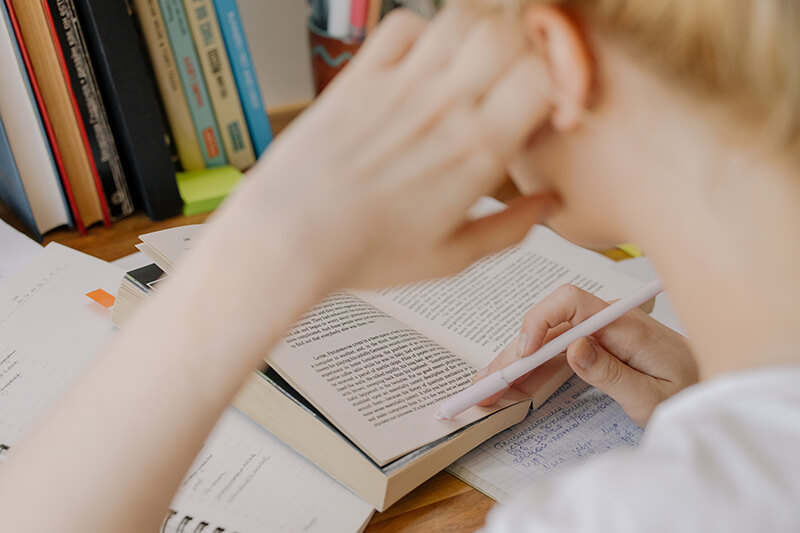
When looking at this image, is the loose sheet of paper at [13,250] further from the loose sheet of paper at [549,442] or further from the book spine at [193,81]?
the loose sheet of paper at [549,442]

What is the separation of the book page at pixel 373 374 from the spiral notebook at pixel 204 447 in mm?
55

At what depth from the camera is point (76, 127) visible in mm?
871

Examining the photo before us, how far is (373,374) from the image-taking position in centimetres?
63

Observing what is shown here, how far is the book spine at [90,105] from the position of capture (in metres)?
0.84

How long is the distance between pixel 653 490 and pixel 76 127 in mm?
767

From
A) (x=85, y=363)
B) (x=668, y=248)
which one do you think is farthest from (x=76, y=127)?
(x=668, y=248)

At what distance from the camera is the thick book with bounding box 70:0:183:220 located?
853mm

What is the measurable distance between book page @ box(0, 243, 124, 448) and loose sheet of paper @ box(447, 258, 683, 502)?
34 centimetres

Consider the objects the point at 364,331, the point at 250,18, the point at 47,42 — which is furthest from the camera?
the point at 250,18

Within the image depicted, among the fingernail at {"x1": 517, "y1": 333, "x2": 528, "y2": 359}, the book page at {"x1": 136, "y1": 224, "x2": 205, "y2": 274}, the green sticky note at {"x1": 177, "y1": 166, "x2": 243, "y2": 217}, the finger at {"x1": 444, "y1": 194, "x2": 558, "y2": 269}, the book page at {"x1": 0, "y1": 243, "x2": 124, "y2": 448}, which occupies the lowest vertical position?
the fingernail at {"x1": 517, "y1": 333, "x2": 528, "y2": 359}

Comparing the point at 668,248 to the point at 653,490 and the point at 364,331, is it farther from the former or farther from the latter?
the point at 364,331

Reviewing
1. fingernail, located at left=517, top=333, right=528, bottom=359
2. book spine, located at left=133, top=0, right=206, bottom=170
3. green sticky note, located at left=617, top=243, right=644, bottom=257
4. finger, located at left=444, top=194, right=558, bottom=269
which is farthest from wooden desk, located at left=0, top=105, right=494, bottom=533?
book spine, located at left=133, top=0, right=206, bottom=170

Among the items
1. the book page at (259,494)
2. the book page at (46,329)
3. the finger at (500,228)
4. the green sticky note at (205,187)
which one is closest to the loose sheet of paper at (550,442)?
the book page at (259,494)

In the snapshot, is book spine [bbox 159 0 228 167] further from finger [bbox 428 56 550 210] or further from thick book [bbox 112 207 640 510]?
finger [bbox 428 56 550 210]
